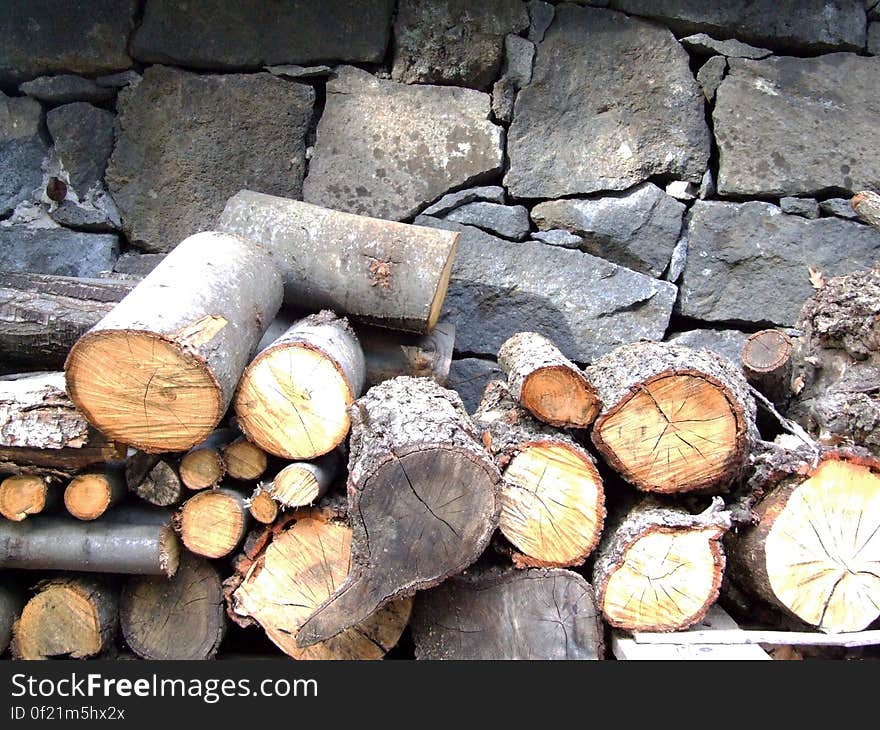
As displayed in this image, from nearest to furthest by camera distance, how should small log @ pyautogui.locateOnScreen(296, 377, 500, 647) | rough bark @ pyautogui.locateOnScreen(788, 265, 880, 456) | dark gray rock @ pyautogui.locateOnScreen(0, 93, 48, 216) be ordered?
small log @ pyautogui.locateOnScreen(296, 377, 500, 647) < rough bark @ pyautogui.locateOnScreen(788, 265, 880, 456) < dark gray rock @ pyautogui.locateOnScreen(0, 93, 48, 216)

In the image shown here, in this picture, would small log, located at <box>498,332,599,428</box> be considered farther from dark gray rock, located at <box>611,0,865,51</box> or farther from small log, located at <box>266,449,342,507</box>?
dark gray rock, located at <box>611,0,865,51</box>

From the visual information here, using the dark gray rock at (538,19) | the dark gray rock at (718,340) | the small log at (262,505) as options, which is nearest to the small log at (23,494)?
the small log at (262,505)

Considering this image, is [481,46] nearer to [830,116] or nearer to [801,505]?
[830,116]

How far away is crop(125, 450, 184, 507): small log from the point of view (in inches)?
94.4

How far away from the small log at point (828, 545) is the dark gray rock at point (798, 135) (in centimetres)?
183

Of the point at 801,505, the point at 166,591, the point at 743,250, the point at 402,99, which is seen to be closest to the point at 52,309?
the point at 166,591

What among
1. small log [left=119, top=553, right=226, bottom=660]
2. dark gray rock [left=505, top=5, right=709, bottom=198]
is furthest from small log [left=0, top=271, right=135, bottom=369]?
dark gray rock [left=505, top=5, right=709, bottom=198]

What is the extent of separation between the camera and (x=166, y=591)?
2578 mm

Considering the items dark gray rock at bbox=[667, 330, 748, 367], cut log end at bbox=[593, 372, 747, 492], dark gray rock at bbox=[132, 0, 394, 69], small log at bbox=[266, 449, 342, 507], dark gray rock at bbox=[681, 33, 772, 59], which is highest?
dark gray rock at bbox=[681, 33, 772, 59]

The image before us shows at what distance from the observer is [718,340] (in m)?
3.69

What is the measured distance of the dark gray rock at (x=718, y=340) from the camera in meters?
3.67

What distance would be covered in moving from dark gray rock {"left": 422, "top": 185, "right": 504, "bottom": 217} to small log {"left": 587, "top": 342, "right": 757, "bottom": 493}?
1585 mm

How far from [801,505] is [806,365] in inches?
38.6

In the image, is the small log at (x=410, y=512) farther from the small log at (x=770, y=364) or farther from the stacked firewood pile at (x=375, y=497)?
the small log at (x=770, y=364)
